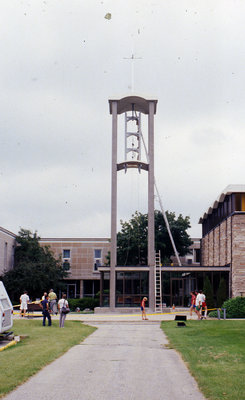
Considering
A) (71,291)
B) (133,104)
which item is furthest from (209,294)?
(71,291)

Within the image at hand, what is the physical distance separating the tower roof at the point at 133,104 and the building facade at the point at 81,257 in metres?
22.7

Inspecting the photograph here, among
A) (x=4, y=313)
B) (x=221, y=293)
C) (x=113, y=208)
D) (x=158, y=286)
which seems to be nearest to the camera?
(x=4, y=313)

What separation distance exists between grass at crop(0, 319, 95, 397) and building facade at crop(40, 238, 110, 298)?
1449 inches

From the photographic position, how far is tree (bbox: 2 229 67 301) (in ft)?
173

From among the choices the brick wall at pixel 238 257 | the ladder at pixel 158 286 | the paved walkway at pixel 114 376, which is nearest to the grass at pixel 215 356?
the paved walkway at pixel 114 376

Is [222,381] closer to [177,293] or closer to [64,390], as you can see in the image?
[64,390]

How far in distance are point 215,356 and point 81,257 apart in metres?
49.1

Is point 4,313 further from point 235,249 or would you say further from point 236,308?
point 235,249

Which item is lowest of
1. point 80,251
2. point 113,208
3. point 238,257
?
point 238,257

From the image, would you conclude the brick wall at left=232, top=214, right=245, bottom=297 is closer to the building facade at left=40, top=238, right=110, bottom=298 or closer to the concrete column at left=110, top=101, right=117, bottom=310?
the concrete column at left=110, top=101, right=117, bottom=310

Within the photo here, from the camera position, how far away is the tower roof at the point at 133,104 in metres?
42.7

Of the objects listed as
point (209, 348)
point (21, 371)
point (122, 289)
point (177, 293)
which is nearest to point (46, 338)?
point (209, 348)

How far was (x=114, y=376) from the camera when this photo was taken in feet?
38.7

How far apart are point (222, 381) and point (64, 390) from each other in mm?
3193
